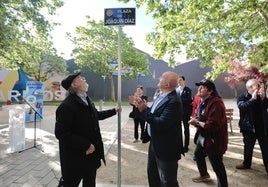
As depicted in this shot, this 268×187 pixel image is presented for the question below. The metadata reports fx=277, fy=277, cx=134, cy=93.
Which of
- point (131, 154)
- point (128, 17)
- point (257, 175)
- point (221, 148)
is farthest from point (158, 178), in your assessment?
point (131, 154)

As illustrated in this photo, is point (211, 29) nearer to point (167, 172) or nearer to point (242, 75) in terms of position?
point (167, 172)

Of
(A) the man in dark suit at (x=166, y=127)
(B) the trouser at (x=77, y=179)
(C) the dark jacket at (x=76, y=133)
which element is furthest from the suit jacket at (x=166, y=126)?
(B) the trouser at (x=77, y=179)

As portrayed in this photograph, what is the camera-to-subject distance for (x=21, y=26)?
1140 centimetres

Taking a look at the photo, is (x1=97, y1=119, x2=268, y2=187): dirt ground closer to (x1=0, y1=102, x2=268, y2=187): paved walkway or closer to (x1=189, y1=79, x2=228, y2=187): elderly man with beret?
(x1=0, y1=102, x2=268, y2=187): paved walkway

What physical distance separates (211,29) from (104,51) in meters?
25.0

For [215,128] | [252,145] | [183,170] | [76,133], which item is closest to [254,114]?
[252,145]

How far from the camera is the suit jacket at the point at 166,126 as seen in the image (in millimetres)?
3283

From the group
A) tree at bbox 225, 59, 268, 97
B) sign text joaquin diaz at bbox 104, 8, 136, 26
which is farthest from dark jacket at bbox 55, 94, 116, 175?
tree at bbox 225, 59, 268, 97

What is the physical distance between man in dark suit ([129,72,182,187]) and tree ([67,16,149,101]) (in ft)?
89.6

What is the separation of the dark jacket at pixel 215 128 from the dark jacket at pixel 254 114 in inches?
42.0

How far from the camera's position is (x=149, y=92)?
37094mm

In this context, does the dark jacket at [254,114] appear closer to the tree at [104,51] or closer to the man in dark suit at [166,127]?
the man in dark suit at [166,127]

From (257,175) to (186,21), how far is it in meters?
4.17

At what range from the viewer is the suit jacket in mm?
3283
